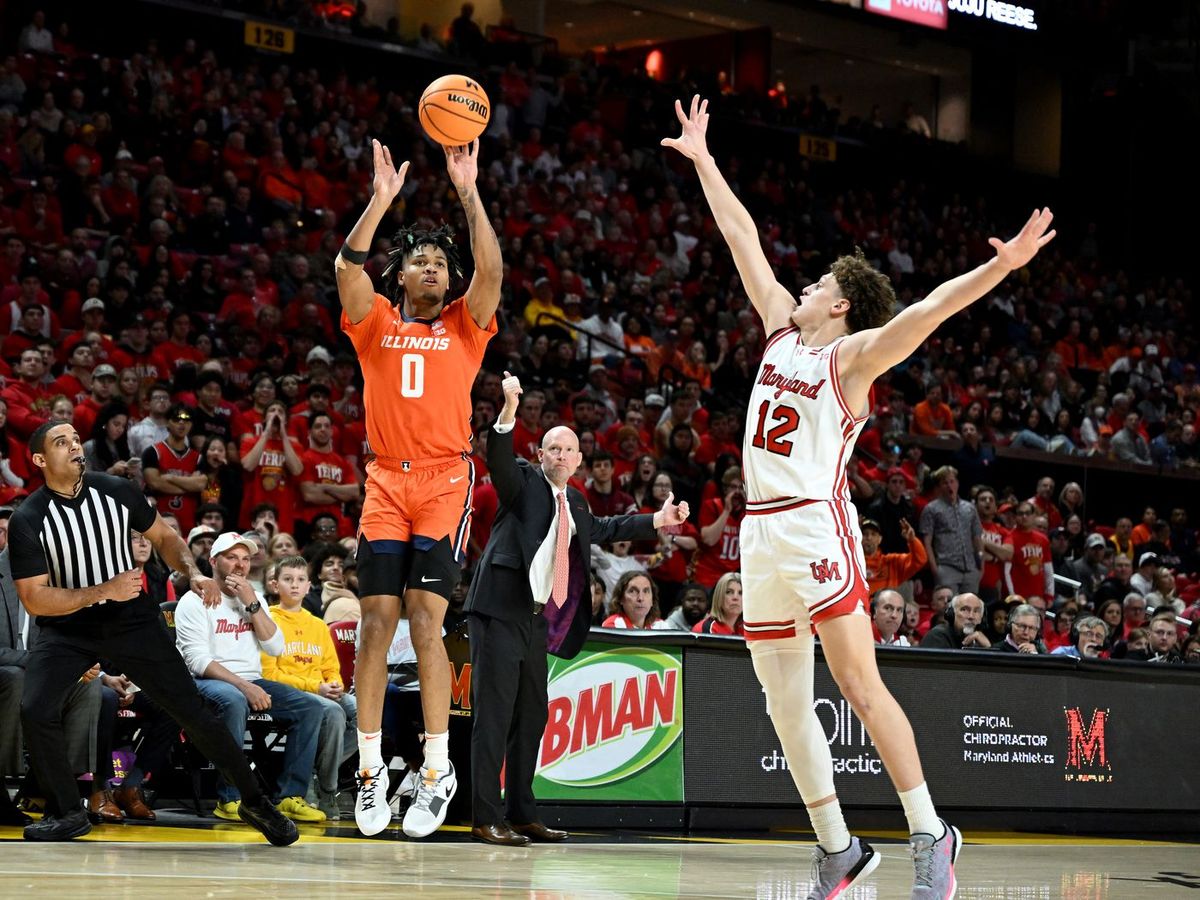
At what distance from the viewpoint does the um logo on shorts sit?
17.8 ft

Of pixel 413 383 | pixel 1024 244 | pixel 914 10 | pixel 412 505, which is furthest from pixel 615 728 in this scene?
pixel 914 10

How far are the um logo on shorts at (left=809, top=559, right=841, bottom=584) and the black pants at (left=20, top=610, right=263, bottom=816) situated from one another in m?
2.95

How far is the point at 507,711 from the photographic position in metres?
8.15

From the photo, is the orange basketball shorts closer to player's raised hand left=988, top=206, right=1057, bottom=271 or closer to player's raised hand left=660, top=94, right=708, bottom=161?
player's raised hand left=660, top=94, right=708, bottom=161

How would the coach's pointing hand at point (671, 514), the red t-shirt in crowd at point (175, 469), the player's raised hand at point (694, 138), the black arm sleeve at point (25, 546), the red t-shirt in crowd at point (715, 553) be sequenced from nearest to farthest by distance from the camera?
1. the player's raised hand at point (694, 138)
2. the black arm sleeve at point (25, 546)
3. the coach's pointing hand at point (671, 514)
4. the red t-shirt in crowd at point (175, 469)
5. the red t-shirt in crowd at point (715, 553)

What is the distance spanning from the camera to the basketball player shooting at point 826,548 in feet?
17.5

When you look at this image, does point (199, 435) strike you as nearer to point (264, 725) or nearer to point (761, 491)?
point (264, 725)

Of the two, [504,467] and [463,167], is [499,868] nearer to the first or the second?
[504,467]

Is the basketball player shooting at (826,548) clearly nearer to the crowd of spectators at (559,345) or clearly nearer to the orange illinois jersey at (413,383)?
the orange illinois jersey at (413,383)

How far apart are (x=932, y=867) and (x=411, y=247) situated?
3.61 metres

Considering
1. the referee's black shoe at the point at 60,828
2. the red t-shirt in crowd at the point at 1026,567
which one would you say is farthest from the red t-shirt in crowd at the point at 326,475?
the red t-shirt in crowd at the point at 1026,567

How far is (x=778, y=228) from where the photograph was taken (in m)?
24.0

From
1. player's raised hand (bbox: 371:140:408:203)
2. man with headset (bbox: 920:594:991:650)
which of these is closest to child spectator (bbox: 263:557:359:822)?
player's raised hand (bbox: 371:140:408:203)

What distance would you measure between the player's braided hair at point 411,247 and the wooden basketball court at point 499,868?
2.63 meters
